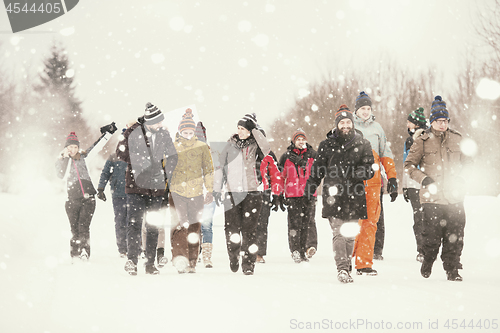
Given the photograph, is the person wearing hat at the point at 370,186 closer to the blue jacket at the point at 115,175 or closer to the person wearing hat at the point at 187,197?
the person wearing hat at the point at 187,197

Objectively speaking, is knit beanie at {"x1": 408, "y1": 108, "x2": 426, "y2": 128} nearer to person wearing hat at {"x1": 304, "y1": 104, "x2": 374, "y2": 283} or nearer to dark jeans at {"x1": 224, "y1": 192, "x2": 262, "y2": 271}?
person wearing hat at {"x1": 304, "y1": 104, "x2": 374, "y2": 283}

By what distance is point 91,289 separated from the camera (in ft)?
18.0

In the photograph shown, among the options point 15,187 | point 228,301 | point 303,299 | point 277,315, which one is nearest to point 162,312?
point 228,301

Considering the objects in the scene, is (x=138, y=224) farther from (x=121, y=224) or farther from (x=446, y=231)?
(x=446, y=231)

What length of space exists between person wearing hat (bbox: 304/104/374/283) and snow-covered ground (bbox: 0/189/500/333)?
71cm

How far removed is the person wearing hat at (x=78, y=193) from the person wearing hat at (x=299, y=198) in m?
3.24

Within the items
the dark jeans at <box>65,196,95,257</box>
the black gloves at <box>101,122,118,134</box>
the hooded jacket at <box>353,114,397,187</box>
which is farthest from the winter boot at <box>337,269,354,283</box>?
the dark jeans at <box>65,196,95,257</box>

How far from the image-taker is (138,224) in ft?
21.7

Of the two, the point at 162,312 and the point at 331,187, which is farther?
the point at 331,187

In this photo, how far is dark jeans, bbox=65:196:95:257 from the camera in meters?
8.20

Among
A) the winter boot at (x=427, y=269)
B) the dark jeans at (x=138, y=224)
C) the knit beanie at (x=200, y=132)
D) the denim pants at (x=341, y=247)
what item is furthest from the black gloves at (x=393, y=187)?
the dark jeans at (x=138, y=224)

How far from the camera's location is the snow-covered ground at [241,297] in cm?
410

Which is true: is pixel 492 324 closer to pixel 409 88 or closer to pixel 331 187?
pixel 331 187

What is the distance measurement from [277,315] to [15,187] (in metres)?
36.2
